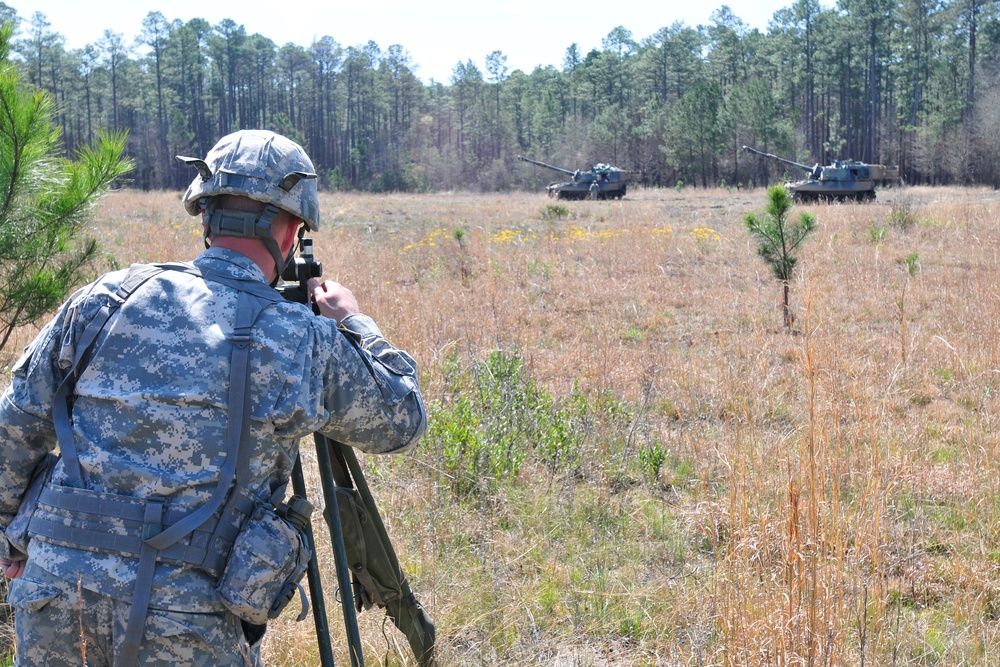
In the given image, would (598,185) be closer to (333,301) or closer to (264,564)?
(333,301)

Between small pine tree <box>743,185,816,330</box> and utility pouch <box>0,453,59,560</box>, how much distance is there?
23.2ft

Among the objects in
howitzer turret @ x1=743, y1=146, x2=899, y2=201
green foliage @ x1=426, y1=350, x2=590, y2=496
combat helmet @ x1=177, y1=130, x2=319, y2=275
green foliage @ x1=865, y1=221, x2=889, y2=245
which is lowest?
green foliage @ x1=426, y1=350, x2=590, y2=496

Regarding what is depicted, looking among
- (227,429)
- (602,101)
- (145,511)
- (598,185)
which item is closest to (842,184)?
(598,185)

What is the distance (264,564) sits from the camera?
1760 mm

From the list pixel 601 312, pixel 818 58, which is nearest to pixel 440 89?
pixel 818 58

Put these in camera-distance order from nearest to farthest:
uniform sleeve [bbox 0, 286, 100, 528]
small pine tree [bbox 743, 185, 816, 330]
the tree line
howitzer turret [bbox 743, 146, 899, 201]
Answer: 1. uniform sleeve [bbox 0, 286, 100, 528]
2. small pine tree [bbox 743, 185, 816, 330]
3. howitzer turret [bbox 743, 146, 899, 201]
4. the tree line

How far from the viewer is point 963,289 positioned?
29.2 feet

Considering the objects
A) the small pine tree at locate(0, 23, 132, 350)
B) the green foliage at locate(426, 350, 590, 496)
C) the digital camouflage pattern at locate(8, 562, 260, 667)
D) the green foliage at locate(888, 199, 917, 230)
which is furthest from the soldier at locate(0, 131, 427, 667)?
the green foliage at locate(888, 199, 917, 230)

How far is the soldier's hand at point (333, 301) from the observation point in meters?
2.19

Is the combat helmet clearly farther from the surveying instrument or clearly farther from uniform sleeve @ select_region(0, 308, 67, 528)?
uniform sleeve @ select_region(0, 308, 67, 528)

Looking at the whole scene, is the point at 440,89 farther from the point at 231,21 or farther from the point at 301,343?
the point at 301,343

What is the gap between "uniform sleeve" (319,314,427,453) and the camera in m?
1.94

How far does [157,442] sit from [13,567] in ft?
1.87

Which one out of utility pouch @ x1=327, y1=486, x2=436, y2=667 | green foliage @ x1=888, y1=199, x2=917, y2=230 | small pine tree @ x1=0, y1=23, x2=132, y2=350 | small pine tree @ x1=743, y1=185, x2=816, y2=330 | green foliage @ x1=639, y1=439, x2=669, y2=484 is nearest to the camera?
utility pouch @ x1=327, y1=486, x2=436, y2=667
